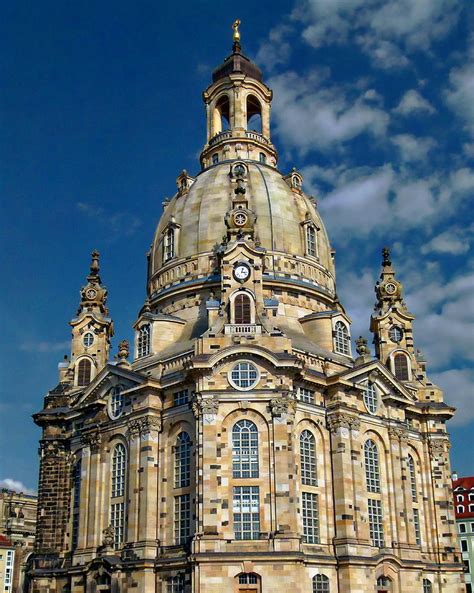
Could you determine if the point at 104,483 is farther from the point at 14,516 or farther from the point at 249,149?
the point at 14,516

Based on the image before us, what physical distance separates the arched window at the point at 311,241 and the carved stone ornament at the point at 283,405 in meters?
21.1

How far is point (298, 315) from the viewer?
67.4 metres

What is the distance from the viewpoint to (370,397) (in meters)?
62.3

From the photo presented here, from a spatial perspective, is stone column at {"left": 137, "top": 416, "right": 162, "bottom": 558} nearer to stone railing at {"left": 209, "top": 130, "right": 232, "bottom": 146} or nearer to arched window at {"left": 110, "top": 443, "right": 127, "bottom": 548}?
arched window at {"left": 110, "top": 443, "right": 127, "bottom": 548}

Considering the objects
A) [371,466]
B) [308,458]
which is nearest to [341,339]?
[371,466]

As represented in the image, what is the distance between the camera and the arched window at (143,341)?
6556 cm

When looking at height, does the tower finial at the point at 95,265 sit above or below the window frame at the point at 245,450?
above

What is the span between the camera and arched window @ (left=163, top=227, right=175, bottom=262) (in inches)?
2817

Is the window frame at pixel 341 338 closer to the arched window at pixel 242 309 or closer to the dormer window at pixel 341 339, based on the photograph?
the dormer window at pixel 341 339

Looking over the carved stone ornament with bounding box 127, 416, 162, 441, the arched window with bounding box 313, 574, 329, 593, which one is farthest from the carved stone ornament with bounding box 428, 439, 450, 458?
the carved stone ornament with bounding box 127, 416, 162, 441

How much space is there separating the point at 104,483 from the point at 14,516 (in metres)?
44.6

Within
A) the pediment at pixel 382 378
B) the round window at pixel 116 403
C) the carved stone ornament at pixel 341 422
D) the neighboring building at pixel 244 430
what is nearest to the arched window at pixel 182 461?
the neighboring building at pixel 244 430

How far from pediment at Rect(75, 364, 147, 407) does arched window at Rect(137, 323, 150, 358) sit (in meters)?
4.11

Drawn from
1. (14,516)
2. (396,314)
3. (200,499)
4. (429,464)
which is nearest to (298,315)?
(396,314)
